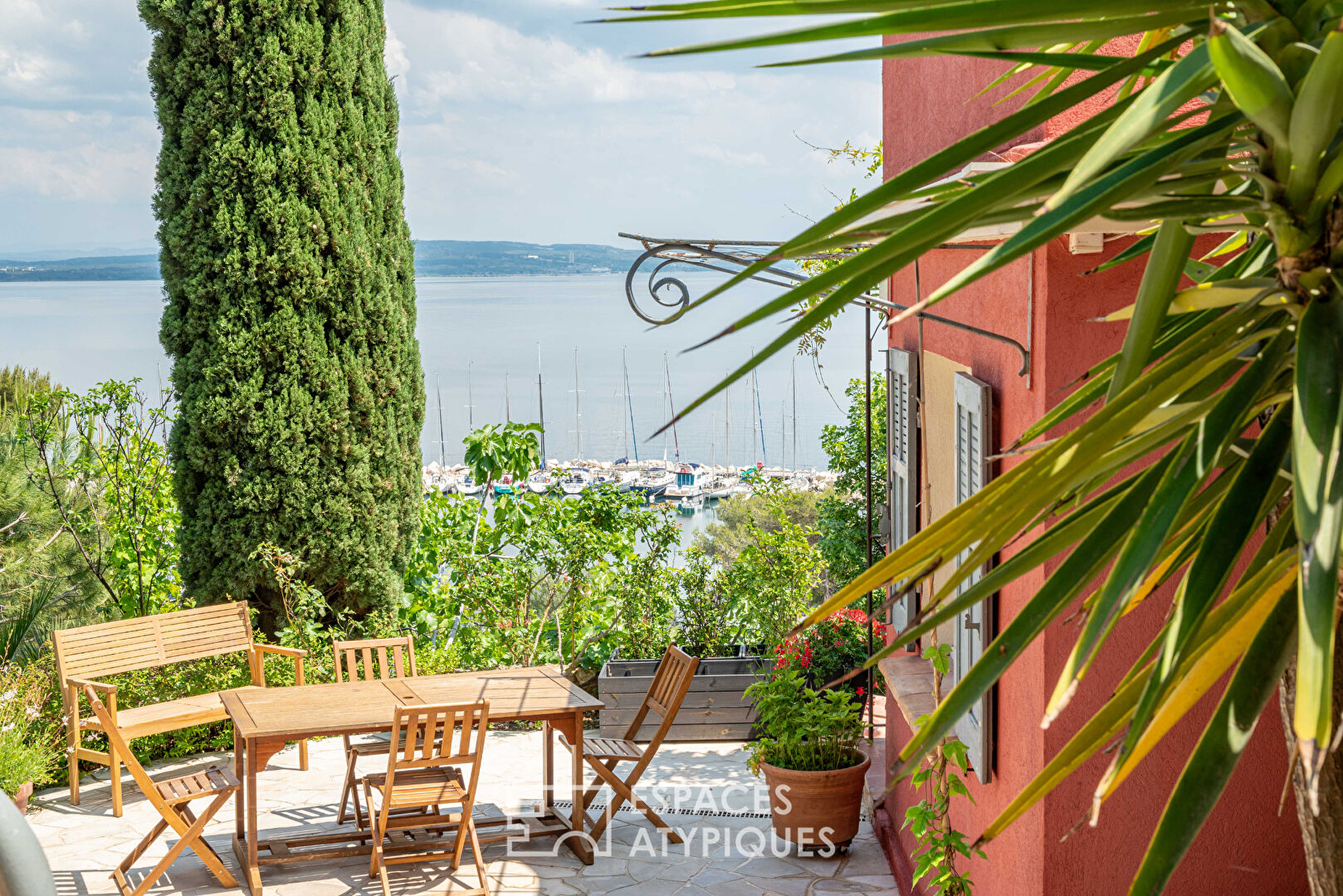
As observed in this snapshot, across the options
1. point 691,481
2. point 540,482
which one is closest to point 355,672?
point 540,482

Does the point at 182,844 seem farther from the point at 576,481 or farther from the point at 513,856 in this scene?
the point at 576,481

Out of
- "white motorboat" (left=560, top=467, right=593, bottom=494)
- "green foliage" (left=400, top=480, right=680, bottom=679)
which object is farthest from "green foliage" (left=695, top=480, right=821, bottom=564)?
"green foliage" (left=400, top=480, right=680, bottom=679)

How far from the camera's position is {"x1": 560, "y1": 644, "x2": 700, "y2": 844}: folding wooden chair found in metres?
5.38

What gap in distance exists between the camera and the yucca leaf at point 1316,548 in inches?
26.7

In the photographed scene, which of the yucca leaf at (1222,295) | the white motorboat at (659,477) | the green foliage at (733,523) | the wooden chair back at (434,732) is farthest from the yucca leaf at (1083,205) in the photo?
the green foliage at (733,523)

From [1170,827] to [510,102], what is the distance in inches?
1921

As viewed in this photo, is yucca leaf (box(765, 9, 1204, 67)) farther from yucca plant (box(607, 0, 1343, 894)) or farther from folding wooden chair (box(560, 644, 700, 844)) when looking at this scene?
folding wooden chair (box(560, 644, 700, 844))

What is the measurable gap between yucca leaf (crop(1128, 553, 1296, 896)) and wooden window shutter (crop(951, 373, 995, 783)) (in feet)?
7.08

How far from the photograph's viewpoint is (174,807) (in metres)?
4.96

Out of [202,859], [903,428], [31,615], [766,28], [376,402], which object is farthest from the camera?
[376,402]

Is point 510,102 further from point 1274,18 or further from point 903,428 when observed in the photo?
point 1274,18

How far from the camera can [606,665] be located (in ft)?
23.4

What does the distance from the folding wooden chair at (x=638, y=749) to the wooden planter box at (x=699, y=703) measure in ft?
3.77

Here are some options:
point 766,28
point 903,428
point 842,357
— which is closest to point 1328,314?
point 766,28
